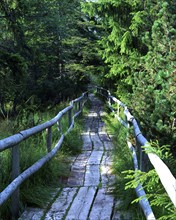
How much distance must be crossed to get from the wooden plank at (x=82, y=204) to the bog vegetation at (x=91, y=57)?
1.01 meters

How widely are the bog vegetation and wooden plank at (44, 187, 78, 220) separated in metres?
1.29

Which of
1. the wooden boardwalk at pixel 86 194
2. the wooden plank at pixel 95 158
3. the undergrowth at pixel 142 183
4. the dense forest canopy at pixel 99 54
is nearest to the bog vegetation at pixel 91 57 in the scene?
the dense forest canopy at pixel 99 54

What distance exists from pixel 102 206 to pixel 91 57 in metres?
18.3

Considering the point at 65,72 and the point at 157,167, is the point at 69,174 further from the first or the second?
the point at 65,72

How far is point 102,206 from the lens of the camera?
15.6 feet

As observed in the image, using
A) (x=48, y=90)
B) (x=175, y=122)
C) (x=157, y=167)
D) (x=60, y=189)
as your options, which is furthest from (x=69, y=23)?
(x=157, y=167)

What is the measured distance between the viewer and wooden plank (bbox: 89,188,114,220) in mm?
4404

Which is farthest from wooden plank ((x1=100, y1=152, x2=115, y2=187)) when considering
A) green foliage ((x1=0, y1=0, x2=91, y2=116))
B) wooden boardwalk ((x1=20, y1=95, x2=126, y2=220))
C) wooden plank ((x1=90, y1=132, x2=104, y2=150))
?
green foliage ((x1=0, y1=0, x2=91, y2=116))

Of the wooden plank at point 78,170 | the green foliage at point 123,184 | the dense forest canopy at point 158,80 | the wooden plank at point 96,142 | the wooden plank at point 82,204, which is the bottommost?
the wooden plank at point 78,170

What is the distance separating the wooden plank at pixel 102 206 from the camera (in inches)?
173

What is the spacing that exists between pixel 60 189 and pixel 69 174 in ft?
3.11

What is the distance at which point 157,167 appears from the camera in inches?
112

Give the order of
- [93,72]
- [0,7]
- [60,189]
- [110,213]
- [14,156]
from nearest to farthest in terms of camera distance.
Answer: [14,156] → [110,213] → [60,189] → [0,7] → [93,72]

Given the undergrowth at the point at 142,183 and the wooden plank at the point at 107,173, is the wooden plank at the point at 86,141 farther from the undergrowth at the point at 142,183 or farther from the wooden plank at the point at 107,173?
the undergrowth at the point at 142,183
